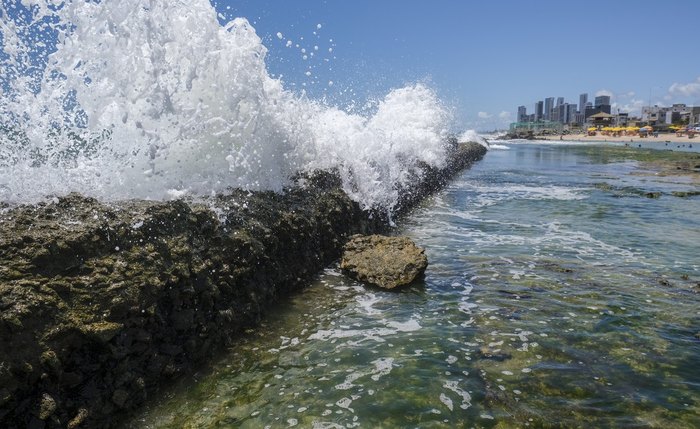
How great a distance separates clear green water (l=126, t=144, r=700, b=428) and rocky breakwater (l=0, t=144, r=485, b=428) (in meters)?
0.28

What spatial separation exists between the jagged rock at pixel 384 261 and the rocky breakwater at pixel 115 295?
1231mm

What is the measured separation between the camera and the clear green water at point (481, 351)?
3225mm

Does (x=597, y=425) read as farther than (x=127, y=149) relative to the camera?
No

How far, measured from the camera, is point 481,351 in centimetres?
407

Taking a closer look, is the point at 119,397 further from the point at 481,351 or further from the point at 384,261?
the point at 384,261

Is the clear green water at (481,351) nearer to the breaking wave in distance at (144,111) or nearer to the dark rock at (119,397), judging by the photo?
the dark rock at (119,397)

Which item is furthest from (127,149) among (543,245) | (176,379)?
(543,245)

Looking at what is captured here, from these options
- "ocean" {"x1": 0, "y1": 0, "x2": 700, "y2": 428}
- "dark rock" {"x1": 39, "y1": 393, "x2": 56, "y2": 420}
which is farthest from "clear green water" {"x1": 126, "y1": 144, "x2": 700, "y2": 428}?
"dark rock" {"x1": 39, "y1": 393, "x2": 56, "y2": 420}

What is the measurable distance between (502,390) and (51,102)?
4735mm

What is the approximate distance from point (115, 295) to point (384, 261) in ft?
11.4

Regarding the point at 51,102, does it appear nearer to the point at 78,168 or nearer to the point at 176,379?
the point at 78,168

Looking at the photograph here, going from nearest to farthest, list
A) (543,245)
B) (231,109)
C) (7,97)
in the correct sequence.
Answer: (7,97), (231,109), (543,245)

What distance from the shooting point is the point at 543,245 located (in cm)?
784

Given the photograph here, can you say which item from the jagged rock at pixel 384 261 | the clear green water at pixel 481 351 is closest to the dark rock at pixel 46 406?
the clear green water at pixel 481 351
